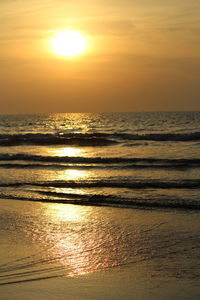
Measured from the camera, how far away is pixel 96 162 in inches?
822

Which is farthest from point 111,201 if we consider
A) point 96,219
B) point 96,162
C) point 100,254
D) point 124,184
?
point 96,162

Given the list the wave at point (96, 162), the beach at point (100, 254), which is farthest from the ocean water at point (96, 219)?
the wave at point (96, 162)

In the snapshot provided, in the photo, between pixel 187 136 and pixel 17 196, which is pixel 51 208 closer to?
pixel 17 196

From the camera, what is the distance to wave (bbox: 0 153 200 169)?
18.4 metres

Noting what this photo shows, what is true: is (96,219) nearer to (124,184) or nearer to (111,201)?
(111,201)

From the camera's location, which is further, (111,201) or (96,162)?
(96,162)

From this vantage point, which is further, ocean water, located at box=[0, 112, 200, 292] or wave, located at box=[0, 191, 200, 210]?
wave, located at box=[0, 191, 200, 210]

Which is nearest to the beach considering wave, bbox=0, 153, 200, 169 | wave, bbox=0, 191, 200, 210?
wave, bbox=0, 191, 200, 210

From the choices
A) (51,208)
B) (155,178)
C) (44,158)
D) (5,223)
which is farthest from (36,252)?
(44,158)

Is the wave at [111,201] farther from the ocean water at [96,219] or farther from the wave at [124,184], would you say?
the wave at [124,184]

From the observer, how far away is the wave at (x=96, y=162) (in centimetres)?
1838

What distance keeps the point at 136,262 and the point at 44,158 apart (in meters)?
17.2

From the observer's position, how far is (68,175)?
648 inches

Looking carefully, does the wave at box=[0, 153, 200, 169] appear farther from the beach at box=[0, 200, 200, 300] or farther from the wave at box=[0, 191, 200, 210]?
the beach at box=[0, 200, 200, 300]
